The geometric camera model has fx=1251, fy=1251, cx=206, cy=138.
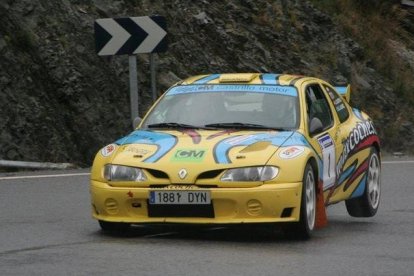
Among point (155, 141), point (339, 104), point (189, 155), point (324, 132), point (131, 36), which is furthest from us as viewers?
point (131, 36)

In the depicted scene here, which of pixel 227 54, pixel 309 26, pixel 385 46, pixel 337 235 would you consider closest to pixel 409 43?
pixel 385 46

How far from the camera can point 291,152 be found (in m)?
10.3

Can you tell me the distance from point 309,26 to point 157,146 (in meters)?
16.9

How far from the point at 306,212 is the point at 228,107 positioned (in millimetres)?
1519

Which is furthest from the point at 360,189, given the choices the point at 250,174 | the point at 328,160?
the point at 250,174

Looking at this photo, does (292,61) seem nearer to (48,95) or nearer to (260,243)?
(48,95)

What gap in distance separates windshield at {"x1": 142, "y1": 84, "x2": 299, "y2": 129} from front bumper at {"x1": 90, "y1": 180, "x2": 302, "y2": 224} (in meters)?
1.13

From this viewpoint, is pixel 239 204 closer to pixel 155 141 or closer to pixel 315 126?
pixel 155 141

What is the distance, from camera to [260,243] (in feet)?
33.7

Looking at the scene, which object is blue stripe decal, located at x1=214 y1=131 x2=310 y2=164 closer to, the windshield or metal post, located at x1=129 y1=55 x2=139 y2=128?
the windshield

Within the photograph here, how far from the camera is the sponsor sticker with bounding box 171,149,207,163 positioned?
10164mm

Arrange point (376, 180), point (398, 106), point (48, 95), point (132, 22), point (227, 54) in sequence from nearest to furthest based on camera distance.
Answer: point (376, 180) → point (132, 22) → point (48, 95) → point (227, 54) → point (398, 106)

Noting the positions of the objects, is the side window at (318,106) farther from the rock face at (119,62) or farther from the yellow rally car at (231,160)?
the rock face at (119,62)

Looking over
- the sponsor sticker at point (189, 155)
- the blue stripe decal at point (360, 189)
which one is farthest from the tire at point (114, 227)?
the blue stripe decal at point (360, 189)
